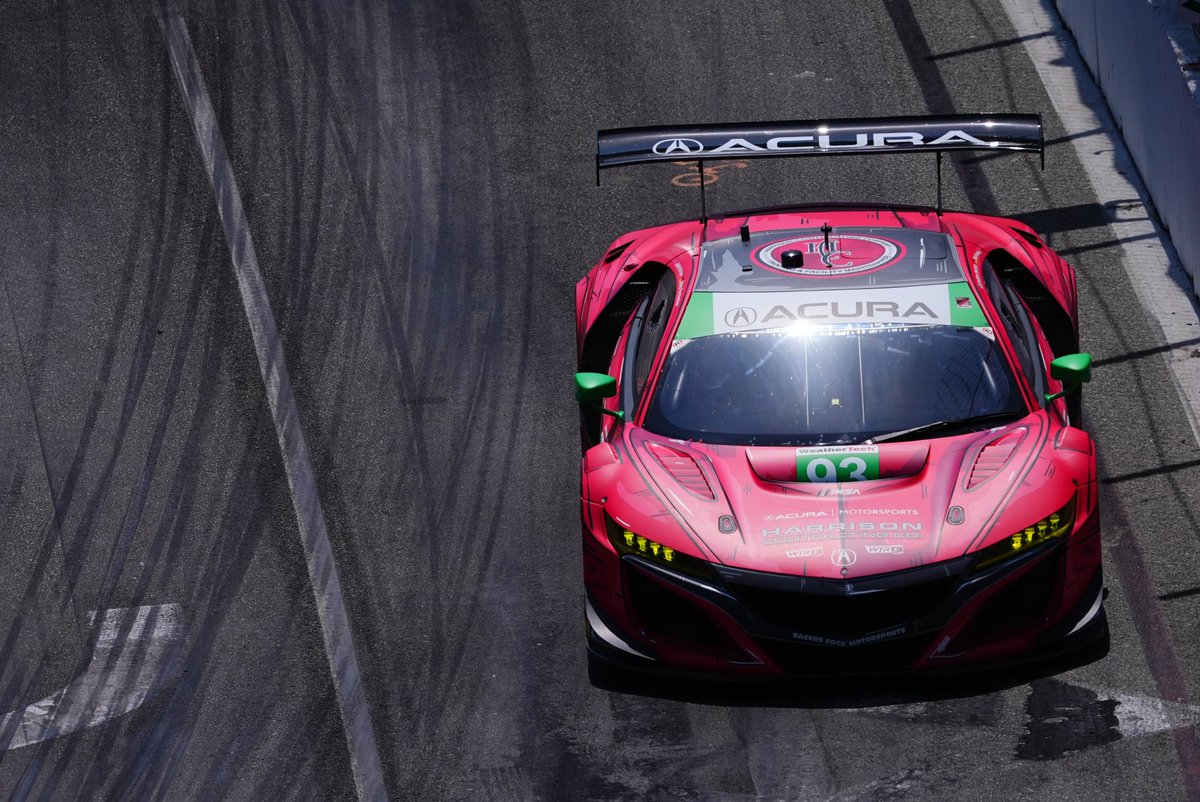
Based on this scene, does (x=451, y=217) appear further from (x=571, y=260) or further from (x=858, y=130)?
(x=858, y=130)

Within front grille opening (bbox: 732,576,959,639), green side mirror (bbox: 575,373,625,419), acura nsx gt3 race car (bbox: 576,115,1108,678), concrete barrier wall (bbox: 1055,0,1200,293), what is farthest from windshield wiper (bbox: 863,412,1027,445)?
concrete barrier wall (bbox: 1055,0,1200,293)

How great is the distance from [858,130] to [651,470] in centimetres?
260

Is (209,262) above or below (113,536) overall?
above

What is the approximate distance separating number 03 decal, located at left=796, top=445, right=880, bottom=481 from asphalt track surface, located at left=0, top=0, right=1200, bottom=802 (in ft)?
2.91

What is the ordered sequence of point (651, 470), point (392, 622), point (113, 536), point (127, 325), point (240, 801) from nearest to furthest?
1. point (240, 801)
2. point (651, 470)
3. point (392, 622)
4. point (113, 536)
5. point (127, 325)

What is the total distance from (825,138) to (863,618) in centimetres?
311

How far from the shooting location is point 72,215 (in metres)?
12.3

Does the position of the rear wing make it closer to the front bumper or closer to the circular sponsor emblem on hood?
the circular sponsor emblem on hood

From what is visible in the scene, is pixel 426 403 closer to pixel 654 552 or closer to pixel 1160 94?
pixel 654 552

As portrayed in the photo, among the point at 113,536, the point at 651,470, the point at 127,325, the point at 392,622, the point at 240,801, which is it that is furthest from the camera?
the point at 127,325

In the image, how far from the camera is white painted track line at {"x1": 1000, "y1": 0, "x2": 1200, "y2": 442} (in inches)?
411

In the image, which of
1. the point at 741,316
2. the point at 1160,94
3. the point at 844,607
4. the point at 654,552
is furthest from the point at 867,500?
the point at 1160,94

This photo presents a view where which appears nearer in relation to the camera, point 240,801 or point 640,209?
point 240,801

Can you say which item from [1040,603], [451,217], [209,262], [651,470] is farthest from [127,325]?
[1040,603]
